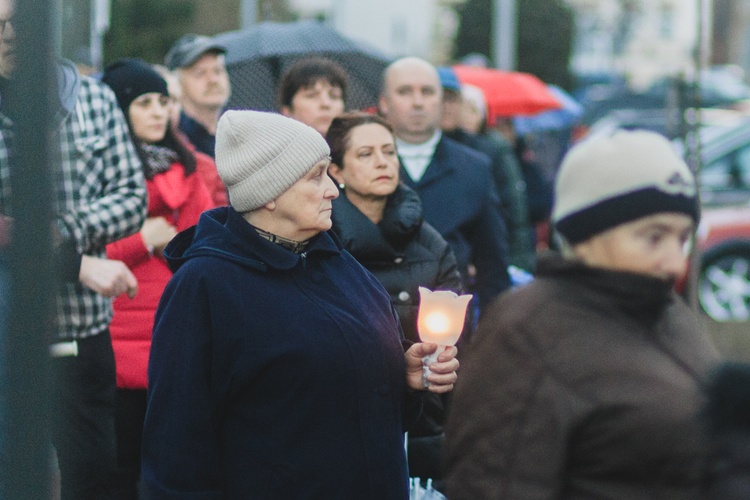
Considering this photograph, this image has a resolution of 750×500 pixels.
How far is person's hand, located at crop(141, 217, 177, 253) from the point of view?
186 inches

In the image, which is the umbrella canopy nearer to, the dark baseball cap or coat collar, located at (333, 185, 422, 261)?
the dark baseball cap

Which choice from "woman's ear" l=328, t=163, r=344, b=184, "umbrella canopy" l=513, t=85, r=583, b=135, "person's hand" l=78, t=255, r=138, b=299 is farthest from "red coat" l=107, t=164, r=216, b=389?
"umbrella canopy" l=513, t=85, r=583, b=135

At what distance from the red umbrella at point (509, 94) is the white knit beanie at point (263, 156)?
8.68 meters

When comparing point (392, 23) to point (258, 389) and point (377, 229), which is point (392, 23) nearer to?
point (377, 229)

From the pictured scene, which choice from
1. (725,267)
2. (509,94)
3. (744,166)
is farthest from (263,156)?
(744,166)

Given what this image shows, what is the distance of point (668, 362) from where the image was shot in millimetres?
2350

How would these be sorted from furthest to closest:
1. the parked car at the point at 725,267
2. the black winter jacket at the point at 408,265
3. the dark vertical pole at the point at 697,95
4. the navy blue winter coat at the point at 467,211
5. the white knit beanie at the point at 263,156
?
the parked car at the point at 725,267 → the dark vertical pole at the point at 697,95 → the navy blue winter coat at the point at 467,211 → the black winter jacket at the point at 408,265 → the white knit beanie at the point at 263,156

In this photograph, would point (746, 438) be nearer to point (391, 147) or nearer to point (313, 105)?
point (391, 147)

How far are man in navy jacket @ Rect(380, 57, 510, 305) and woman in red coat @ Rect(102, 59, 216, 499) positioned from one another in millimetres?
1042

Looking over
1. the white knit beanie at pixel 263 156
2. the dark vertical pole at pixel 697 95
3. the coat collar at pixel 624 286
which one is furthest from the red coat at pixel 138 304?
the dark vertical pole at pixel 697 95

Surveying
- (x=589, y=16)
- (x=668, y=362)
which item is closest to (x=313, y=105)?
(x=668, y=362)

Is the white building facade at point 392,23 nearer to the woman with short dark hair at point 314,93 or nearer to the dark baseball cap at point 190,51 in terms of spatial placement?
the dark baseball cap at point 190,51

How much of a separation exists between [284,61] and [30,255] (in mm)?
6151

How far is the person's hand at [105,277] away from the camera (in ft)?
13.0
